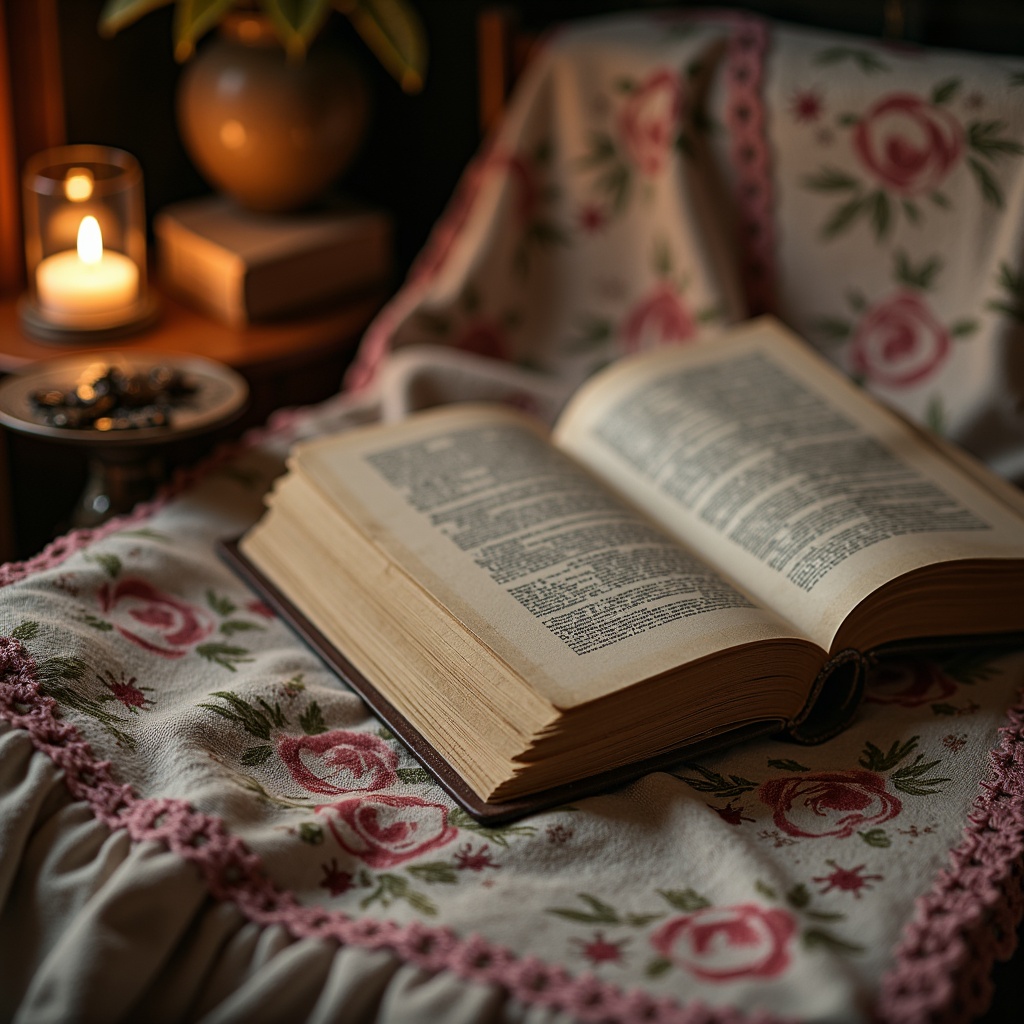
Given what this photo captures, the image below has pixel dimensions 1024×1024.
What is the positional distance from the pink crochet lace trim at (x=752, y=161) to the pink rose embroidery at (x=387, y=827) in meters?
0.72

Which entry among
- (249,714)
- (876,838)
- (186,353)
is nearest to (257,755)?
(249,714)

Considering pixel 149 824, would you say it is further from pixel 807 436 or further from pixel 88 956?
pixel 807 436

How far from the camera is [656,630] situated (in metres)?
0.76

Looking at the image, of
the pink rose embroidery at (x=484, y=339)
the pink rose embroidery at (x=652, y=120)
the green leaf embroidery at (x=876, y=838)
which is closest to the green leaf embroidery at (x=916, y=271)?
the pink rose embroidery at (x=652, y=120)

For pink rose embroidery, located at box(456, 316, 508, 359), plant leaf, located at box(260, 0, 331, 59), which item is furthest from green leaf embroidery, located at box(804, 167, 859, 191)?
plant leaf, located at box(260, 0, 331, 59)

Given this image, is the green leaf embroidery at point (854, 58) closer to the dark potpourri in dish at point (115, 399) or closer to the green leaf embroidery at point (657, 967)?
the dark potpourri in dish at point (115, 399)

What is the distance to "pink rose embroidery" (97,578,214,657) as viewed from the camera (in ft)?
2.81

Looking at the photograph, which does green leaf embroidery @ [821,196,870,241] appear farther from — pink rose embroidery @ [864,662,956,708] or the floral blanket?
pink rose embroidery @ [864,662,956,708]

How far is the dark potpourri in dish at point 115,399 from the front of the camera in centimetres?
100

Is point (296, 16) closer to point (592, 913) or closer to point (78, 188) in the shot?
point (78, 188)

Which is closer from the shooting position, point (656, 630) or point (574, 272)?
point (656, 630)

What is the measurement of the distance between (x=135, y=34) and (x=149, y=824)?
1067 millimetres

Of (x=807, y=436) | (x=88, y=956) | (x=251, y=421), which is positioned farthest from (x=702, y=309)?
(x=88, y=956)

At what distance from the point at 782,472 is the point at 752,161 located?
436 mm
